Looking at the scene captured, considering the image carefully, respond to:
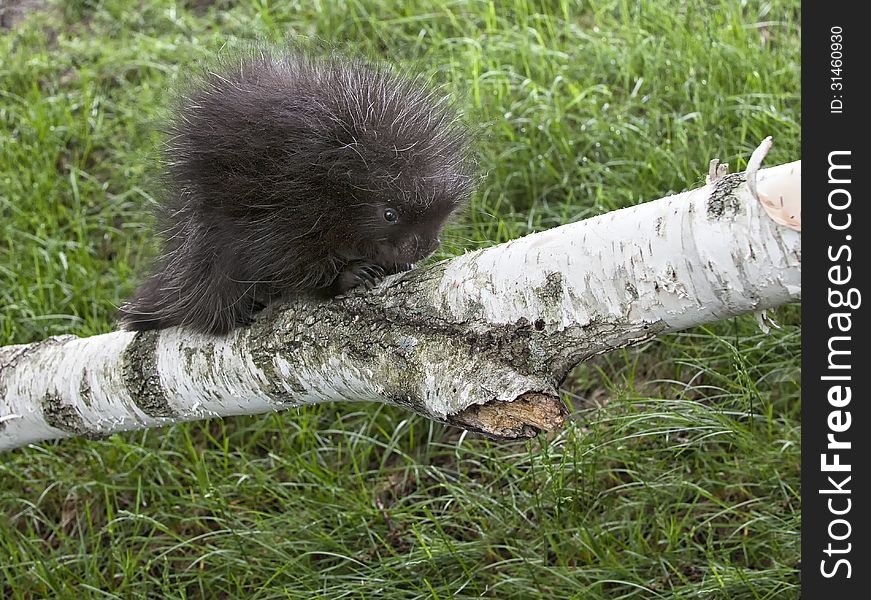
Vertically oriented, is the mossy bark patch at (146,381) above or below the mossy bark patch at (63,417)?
above

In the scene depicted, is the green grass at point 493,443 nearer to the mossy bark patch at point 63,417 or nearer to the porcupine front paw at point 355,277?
the mossy bark patch at point 63,417

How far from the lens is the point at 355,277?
204 cm

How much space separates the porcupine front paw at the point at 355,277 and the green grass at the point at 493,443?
2.20 ft

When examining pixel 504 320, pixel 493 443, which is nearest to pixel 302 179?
pixel 504 320

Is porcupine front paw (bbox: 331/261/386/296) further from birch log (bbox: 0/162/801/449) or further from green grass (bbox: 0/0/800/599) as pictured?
green grass (bbox: 0/0/800/599)

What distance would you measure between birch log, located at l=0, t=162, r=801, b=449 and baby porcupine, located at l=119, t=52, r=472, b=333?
10 centimetres

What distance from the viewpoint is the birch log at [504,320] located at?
1.43 m

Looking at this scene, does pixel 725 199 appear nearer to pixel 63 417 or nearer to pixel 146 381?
pixel 146 381

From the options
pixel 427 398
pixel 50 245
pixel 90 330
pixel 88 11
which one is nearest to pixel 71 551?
pixel 90 330

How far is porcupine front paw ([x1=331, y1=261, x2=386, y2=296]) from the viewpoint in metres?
2.04

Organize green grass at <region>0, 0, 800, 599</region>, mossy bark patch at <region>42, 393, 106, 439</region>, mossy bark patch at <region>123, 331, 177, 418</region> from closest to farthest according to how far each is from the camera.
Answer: mossy bark patch at <region>123, 331, 177, 418</region>
mossy bark patch at <region>42, 393, 106, 439</region>
green grass at <region>0, 0, 800, 599</region>

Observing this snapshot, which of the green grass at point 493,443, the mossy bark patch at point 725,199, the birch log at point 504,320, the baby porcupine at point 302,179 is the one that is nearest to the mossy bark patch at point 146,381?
the birch log at point 504,320

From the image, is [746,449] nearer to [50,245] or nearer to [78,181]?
[50,245]

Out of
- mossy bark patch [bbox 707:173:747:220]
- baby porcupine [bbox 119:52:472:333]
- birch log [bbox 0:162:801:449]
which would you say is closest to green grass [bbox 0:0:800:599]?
→ baby porcupine [bbox 119:52:472:333]
